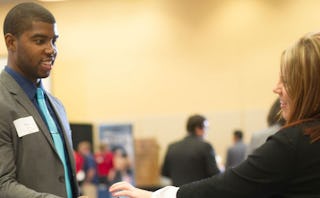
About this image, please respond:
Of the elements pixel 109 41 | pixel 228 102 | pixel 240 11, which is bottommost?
pixel 228 102

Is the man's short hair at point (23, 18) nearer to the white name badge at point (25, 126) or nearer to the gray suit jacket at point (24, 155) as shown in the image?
the gray suit jacket at point (24, 155)

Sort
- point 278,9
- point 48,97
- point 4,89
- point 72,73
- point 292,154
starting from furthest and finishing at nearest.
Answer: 1. point 72,73
2. point 278,9
3. point 48,97
4. point 4,89
5. point 292,154

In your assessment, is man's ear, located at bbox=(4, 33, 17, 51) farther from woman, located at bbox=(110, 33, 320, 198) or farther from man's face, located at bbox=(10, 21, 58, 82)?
woman, located at bbox=(110, 33, 320, 198)

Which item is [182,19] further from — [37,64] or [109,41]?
[37,64]

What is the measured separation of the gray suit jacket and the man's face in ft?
0.23

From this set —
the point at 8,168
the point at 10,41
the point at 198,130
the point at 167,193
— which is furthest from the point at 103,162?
the point at 167,193

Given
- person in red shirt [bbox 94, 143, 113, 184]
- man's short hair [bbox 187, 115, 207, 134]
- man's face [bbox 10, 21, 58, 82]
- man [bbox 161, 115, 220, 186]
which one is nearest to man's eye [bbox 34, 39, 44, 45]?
man's face [bbox 10, 21, 58, 82]

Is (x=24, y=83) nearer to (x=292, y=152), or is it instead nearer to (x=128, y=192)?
Answer: (x=128, y=192)

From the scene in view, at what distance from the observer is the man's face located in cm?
199

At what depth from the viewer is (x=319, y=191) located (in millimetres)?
1522

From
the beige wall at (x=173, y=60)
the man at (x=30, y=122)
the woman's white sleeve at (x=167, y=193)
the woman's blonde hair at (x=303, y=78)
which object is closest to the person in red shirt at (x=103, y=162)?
the beige wall at (x=173, y=60)

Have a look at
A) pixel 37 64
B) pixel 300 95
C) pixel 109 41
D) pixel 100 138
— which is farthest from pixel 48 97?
pixel 109 41

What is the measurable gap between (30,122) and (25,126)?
3 centimetres

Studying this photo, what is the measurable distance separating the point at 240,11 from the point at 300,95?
857 cm
